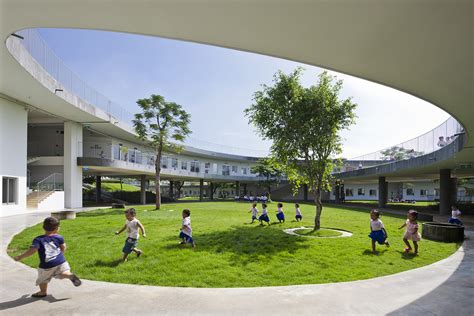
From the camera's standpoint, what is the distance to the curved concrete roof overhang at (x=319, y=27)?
583 centimetres

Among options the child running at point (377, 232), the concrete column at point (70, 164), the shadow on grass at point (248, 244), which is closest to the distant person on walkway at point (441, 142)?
the child running at point (377, 232)

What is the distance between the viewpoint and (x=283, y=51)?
7.45 meters

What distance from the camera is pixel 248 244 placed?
1109 cm

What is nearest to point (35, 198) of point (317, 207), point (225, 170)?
point (317, 207)

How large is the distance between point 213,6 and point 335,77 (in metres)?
10.4

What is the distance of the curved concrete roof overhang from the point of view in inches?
229

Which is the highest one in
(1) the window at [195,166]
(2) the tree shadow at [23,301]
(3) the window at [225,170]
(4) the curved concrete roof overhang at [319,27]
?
(4) the curved concrete roof overhang at [319,27]

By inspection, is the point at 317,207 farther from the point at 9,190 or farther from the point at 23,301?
the point at 9,190

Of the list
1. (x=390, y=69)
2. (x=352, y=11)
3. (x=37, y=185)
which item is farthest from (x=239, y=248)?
(x=37, y=185)

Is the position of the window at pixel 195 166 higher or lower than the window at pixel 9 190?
higher

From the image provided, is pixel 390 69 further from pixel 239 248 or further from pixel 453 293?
pixel 239 248

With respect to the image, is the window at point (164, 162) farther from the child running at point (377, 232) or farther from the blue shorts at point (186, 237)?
the child running at point (377, 232)

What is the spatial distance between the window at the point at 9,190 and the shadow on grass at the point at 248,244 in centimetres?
1471

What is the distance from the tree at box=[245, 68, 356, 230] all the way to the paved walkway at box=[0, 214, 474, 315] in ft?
26.5
